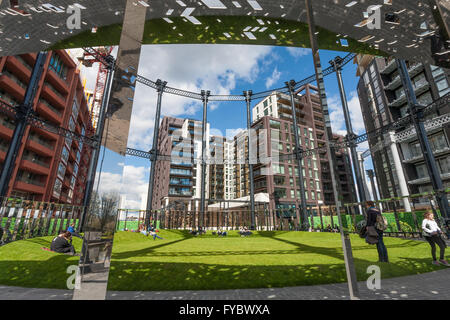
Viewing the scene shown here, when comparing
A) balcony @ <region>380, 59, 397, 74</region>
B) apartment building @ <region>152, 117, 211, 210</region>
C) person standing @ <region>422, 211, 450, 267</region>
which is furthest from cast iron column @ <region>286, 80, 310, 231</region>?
apartment building @ <region>152, 117, 211, 210</region>

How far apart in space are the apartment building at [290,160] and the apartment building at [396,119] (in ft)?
26.6

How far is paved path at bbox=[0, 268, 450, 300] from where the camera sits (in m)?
3.19

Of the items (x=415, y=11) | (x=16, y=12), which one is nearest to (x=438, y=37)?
(x=415, y=11)

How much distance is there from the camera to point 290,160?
4822cm

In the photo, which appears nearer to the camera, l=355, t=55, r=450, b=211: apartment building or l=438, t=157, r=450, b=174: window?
l=438, t=157, r=450, b=174: window

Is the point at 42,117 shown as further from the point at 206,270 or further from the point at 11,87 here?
the point at 206,270

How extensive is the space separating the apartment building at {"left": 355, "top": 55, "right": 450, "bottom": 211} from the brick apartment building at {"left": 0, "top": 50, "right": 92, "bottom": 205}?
38.1 metres

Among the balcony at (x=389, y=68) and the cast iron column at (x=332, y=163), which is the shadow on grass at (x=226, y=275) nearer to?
the cast iron column at (x=332, y=163)

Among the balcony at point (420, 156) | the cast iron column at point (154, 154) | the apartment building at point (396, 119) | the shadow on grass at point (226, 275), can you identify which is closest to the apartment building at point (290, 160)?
the apartment building at point (396, 119)

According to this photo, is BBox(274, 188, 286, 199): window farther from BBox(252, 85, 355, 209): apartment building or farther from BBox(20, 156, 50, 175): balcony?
BBox(20, 156, 50, 175): balcony

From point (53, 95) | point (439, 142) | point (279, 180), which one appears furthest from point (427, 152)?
point (53, 95)

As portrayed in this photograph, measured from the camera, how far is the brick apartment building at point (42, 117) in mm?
21870
